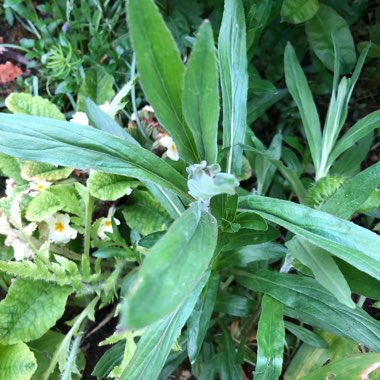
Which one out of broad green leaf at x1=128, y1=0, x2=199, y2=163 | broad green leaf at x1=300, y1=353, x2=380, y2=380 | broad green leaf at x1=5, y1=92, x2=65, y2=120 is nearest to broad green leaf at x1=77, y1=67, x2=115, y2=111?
broad green leaf at x1=5, y1=92, x2=65, y2=120

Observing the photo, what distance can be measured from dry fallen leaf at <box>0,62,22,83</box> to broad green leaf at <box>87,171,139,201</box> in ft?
1.95

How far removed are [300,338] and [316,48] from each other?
2.32 feet

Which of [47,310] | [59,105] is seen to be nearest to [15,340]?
[47,310]

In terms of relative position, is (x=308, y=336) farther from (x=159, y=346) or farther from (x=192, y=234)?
(x=192, y=234)

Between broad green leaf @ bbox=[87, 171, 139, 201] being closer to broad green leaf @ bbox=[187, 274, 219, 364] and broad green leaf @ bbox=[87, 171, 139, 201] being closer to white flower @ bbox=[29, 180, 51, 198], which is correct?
white flower @ bbox=[29, 180, 51, 198]

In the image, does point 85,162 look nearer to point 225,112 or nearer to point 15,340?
point 225,112

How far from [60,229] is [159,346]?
44 cm

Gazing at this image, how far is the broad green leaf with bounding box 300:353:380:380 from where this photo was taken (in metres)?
0.89

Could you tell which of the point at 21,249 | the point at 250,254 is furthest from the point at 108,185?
the point at 250,254

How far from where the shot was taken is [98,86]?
144cm

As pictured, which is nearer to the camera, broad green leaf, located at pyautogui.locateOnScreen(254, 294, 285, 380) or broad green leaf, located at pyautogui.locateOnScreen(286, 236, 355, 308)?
broad green leaf, located at pyautogui.locateOnScreen(286, 236, 355, 308)

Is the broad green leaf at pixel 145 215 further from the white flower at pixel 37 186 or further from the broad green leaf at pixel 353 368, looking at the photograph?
the broad green leaf at pixel 353 368

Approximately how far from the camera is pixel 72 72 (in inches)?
59.4

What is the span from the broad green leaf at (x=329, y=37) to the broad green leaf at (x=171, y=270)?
786 millimetres
